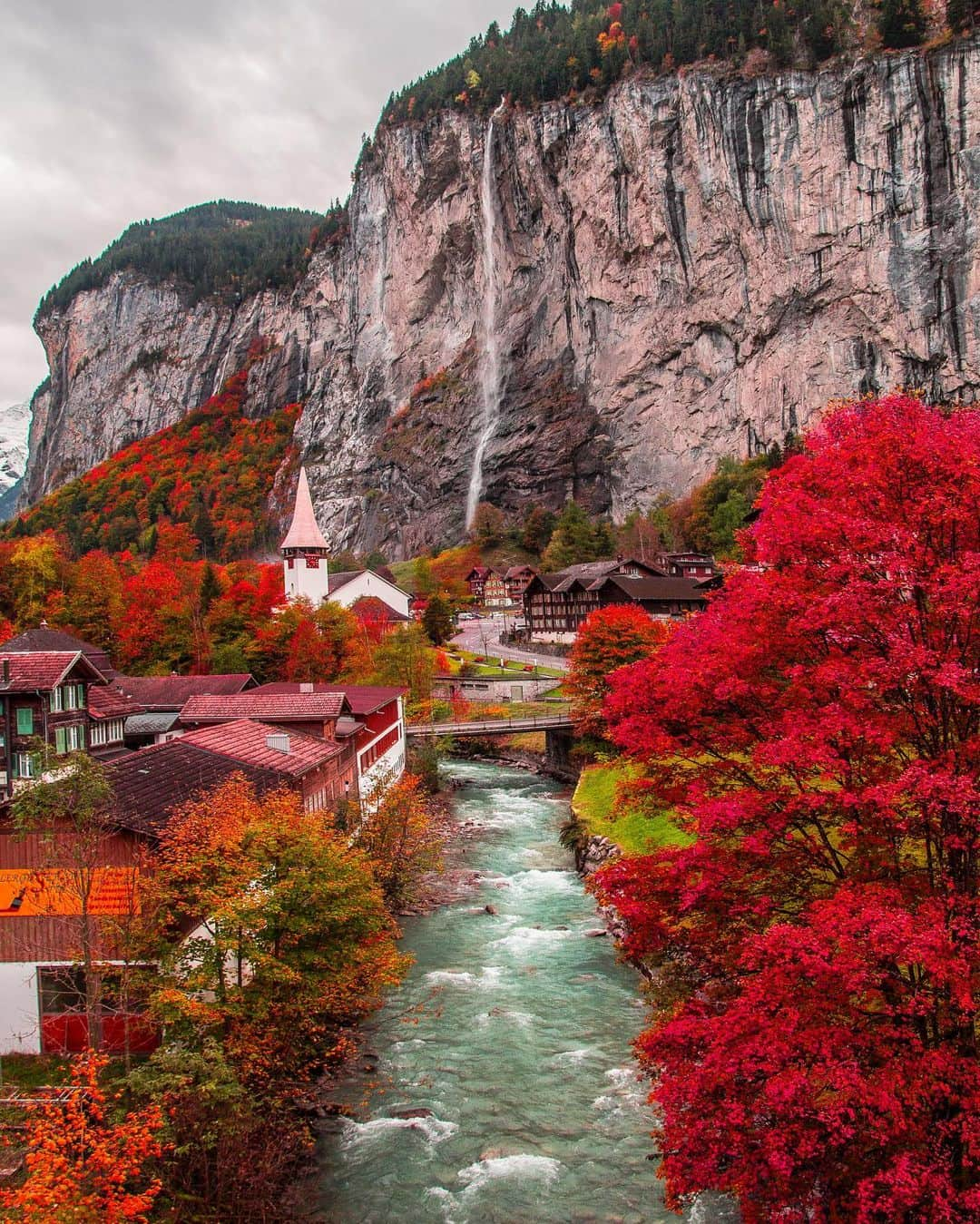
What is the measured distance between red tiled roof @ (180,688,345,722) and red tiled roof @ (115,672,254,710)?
21.4 ft

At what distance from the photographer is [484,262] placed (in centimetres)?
12412

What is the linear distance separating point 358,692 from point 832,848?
104 ft

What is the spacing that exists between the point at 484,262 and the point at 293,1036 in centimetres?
12348

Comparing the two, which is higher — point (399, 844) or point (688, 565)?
point (688, 565)

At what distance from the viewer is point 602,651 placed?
4288cm

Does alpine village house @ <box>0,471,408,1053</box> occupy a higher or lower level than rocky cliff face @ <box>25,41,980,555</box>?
lower

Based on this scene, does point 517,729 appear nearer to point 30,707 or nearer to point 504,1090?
point 30,707

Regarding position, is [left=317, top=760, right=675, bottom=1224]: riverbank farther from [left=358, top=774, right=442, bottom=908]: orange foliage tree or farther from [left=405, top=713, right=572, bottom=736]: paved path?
[left=405, top=713, right=572, bottom=736]: paved path

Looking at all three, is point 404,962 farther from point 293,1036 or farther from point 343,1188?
point 343,1188

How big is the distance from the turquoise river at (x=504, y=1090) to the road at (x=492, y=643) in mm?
41414

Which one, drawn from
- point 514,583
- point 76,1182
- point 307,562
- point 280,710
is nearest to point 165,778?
point 76,1182

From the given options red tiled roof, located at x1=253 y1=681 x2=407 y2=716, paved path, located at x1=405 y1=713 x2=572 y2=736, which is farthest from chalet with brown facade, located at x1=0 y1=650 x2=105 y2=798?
paved path, located at x1=405 y1=713 x2=572 y2=736

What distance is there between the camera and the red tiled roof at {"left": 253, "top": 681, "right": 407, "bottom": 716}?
36.8 metres

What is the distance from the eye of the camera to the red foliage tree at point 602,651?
4166cm
